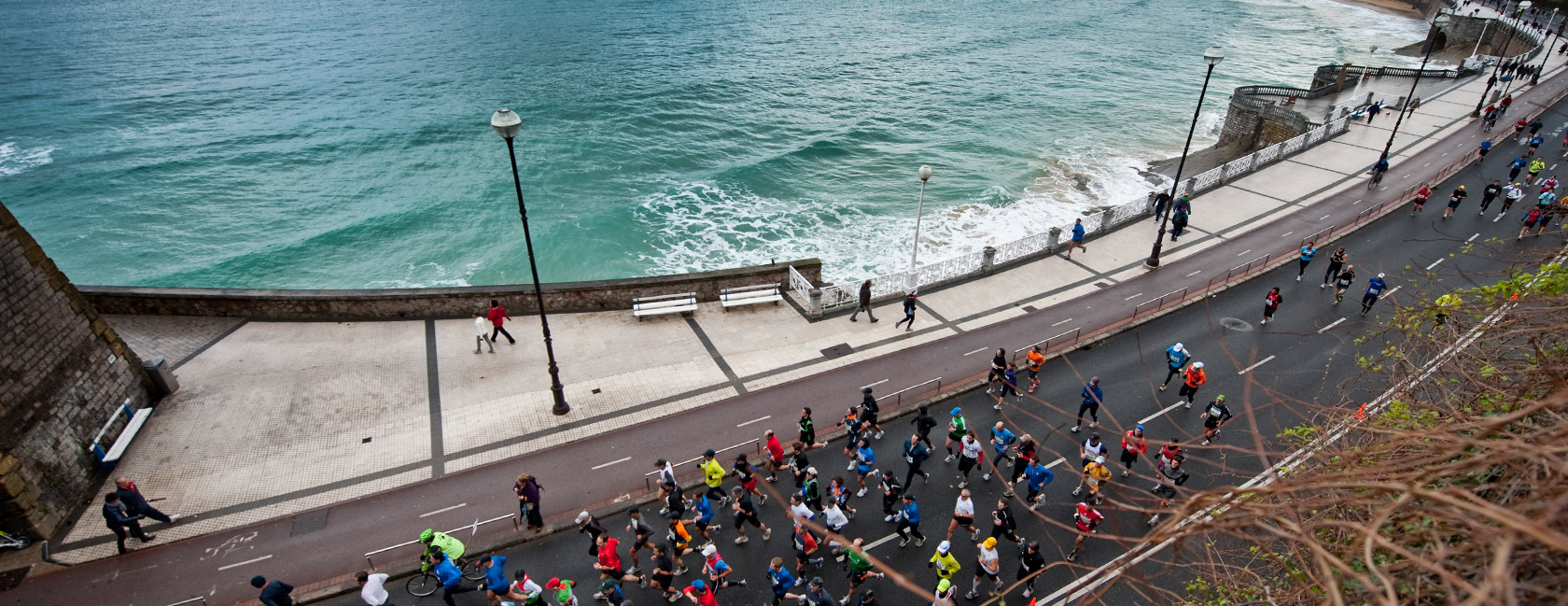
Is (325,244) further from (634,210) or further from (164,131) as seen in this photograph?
(164,131)

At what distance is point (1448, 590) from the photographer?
9.89 feet

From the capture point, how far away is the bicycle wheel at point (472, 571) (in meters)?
11.2

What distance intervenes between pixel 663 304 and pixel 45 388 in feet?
39.7

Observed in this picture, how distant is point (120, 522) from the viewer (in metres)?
11.2

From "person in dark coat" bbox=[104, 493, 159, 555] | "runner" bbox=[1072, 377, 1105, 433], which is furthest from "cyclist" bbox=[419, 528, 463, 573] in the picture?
"runner" bbox=[1072, 377, 1105, 433]

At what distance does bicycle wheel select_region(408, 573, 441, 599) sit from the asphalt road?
0.12m

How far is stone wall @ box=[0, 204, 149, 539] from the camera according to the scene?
11.5 meters

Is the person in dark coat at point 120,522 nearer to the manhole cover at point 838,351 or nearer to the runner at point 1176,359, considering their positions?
the manhole cover at point 838,351

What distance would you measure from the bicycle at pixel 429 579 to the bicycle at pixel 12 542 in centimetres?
661

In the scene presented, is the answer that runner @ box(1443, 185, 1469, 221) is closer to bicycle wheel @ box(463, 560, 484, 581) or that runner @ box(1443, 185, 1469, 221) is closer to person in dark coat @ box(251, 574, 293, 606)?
bicycle wheel @ box(463, 560, 484, 581)

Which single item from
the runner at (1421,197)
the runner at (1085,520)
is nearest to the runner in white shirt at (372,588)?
the runner at (1085,520)

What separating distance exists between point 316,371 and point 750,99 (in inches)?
1752

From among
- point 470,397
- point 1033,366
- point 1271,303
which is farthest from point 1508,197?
point 470,397

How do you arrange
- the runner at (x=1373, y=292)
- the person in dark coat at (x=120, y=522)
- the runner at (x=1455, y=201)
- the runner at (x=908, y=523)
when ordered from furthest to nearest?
the runner at (x=1455, y=201), the runner at (x=1373, y=292), the person in dark coat at (x=120, y=522), the runner at (x=908, y=523)
